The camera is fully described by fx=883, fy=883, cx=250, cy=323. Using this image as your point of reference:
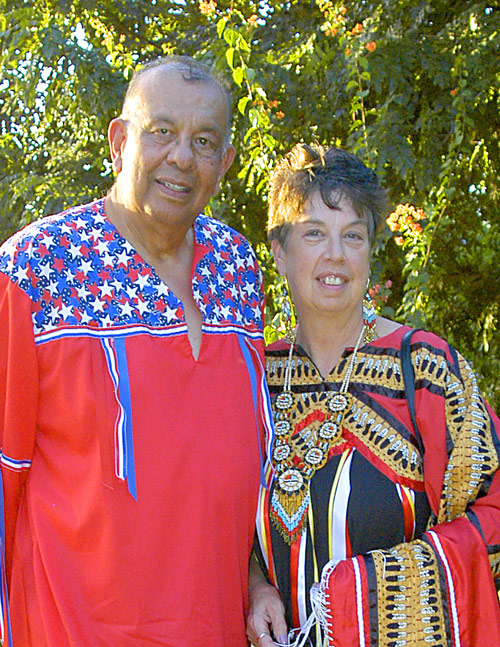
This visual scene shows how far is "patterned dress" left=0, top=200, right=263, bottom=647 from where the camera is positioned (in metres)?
2.13

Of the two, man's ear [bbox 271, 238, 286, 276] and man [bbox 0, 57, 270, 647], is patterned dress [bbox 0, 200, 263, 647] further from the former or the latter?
man's ear [bbox 271, 238, 286, 276]

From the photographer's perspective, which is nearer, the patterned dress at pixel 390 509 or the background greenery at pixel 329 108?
the patterned dress at pixel 390 509

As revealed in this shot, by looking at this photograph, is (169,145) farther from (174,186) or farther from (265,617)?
(265,617)

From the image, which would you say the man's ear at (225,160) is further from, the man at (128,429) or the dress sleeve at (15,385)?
the dress sleeve at (15,385)

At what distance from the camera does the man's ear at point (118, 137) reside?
7.98ft

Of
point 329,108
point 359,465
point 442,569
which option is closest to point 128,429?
point 359,465

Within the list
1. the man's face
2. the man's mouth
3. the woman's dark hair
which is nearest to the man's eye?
the man's face

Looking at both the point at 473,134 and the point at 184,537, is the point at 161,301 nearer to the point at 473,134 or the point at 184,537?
the point at 184,537

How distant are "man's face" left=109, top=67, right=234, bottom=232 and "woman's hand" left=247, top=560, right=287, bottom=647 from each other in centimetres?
101

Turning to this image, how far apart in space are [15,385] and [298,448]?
0.75 meters

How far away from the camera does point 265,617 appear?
226cm

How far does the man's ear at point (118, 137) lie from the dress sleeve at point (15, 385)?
1.75ft

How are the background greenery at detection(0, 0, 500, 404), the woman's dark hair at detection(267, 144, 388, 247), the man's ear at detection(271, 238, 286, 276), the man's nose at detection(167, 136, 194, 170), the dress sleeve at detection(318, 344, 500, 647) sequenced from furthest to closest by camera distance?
the background greenery at detection(0, 0, 500, 404) → the man's ear at detection(271, 238, 286, 276) → the woman's dark hair at detection(267, 144, 388, 247) → the man's nose at detection(167, 136, 194, 170) → the dress sleeve at detection(318, 344, 500, 647)

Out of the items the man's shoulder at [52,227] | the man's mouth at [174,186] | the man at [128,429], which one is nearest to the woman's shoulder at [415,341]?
the man at [128,429]
